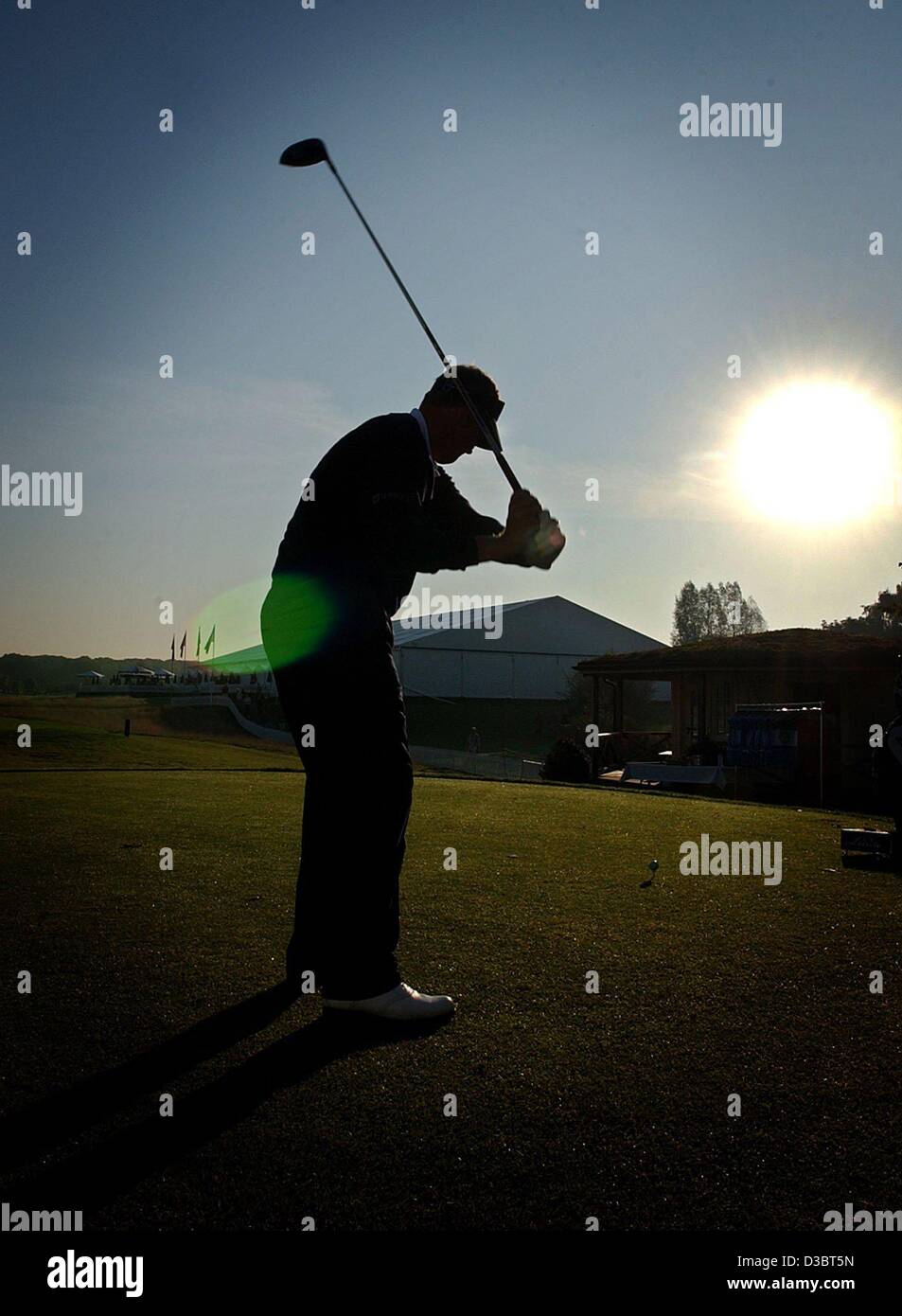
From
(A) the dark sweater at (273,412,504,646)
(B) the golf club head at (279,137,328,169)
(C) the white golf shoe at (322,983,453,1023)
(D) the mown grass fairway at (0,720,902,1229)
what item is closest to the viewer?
(D) the mown grass fairway at (0,720,902,1229)

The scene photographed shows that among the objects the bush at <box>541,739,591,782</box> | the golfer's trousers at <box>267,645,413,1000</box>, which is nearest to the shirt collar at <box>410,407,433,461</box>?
the golfer's trousers at <box>267,645,413,1000</box>

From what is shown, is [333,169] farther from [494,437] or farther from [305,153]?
[494,437]

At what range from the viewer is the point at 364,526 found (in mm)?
3195

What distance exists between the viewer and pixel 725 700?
3056cm

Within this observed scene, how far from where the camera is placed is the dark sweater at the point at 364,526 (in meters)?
3.18

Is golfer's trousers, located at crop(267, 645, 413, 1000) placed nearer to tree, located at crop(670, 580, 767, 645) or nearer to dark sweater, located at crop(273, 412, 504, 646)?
dark sweater, located at crop(273, 412, 504, 646)

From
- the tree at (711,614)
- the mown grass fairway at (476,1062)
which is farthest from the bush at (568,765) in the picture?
the tree at (711,614)

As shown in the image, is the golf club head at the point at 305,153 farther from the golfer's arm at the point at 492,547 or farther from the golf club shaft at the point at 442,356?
the golfer's arm at the point at 492,547

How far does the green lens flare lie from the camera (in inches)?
126

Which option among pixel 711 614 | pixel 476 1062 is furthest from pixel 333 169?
pixel 711 614

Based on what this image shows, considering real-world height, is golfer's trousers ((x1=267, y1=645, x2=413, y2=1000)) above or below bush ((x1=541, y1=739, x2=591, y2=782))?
above

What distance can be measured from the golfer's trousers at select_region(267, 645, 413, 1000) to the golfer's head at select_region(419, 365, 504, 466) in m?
0.89
